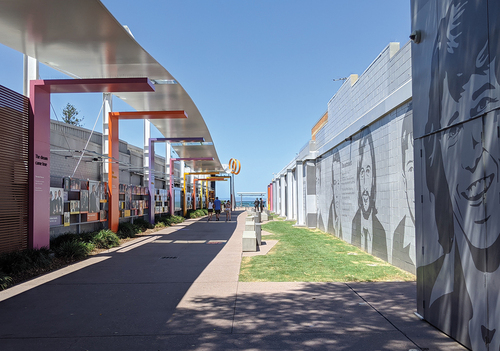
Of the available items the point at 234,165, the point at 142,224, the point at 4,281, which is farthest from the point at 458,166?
the point at 234,165

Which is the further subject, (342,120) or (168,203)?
(168,203)

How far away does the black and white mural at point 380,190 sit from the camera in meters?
8.54

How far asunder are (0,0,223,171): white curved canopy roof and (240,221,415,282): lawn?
5958 mm

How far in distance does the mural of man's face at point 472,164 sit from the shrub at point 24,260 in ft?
26.6

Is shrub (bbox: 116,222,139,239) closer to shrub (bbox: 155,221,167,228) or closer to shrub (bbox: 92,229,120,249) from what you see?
shrub (bbox: 92,229,120,249)

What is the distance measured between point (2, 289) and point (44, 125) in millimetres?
4531

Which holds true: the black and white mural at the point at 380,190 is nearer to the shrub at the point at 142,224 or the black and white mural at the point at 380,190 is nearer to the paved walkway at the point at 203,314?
the paved walkway at the point at 203,314

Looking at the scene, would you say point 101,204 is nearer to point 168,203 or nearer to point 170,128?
point 170,128

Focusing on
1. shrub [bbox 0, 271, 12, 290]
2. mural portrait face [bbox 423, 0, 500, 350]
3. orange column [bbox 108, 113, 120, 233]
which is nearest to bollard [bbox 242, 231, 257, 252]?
orange column [bbox 108, 113, 120, 233]

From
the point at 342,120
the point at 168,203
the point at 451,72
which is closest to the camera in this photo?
the point at 451,72

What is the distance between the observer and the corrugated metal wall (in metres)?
8.63

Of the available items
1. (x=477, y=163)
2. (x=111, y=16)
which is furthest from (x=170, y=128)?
(x=477, y=163)

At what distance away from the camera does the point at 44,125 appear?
1005 centimetres

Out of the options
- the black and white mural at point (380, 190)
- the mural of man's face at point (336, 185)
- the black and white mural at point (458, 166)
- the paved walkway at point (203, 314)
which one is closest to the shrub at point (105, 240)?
the paved walkway at point (203, 314)
